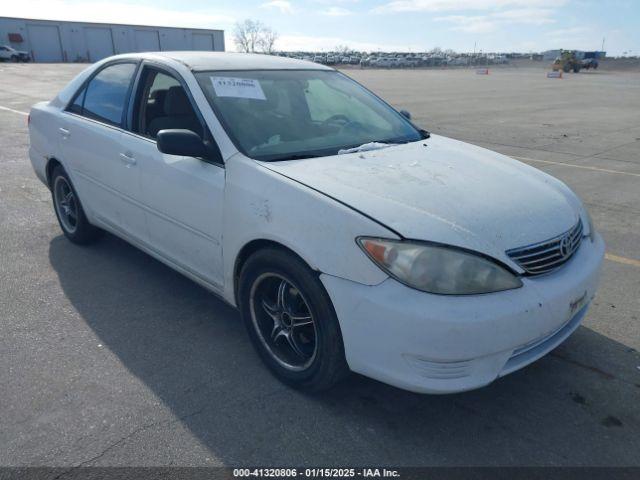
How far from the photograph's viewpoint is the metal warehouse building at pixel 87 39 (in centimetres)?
5988

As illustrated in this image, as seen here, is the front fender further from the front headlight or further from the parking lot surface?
the parking lot surface

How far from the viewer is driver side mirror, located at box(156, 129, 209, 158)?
2951 millimetres

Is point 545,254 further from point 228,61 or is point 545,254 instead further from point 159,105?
point 159,105

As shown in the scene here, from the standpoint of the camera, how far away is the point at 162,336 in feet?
11.0

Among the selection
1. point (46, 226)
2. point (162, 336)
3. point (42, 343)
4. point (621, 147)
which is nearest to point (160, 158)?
point (162, 336)

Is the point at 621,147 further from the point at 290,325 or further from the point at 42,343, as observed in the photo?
the point at 42,343

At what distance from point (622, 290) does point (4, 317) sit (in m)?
4.45

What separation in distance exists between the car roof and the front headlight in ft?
6.13

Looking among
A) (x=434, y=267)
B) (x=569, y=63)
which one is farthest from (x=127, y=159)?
(x=569, y=63)

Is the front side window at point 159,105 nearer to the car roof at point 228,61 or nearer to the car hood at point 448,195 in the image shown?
the car roof at point 228,61

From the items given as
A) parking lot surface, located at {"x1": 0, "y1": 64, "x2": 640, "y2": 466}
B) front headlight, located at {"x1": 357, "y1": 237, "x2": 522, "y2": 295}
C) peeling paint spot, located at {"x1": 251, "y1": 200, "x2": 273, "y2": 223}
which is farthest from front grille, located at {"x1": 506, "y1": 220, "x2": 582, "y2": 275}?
peeling paint spot, located at {"x1": 251, "y1": 200, "x2": 273, "y2": 223}

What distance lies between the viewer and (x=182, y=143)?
2959mm

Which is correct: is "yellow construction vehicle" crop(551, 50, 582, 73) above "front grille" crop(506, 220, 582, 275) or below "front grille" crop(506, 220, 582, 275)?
below

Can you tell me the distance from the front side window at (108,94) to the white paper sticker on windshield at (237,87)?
37.9 inches
